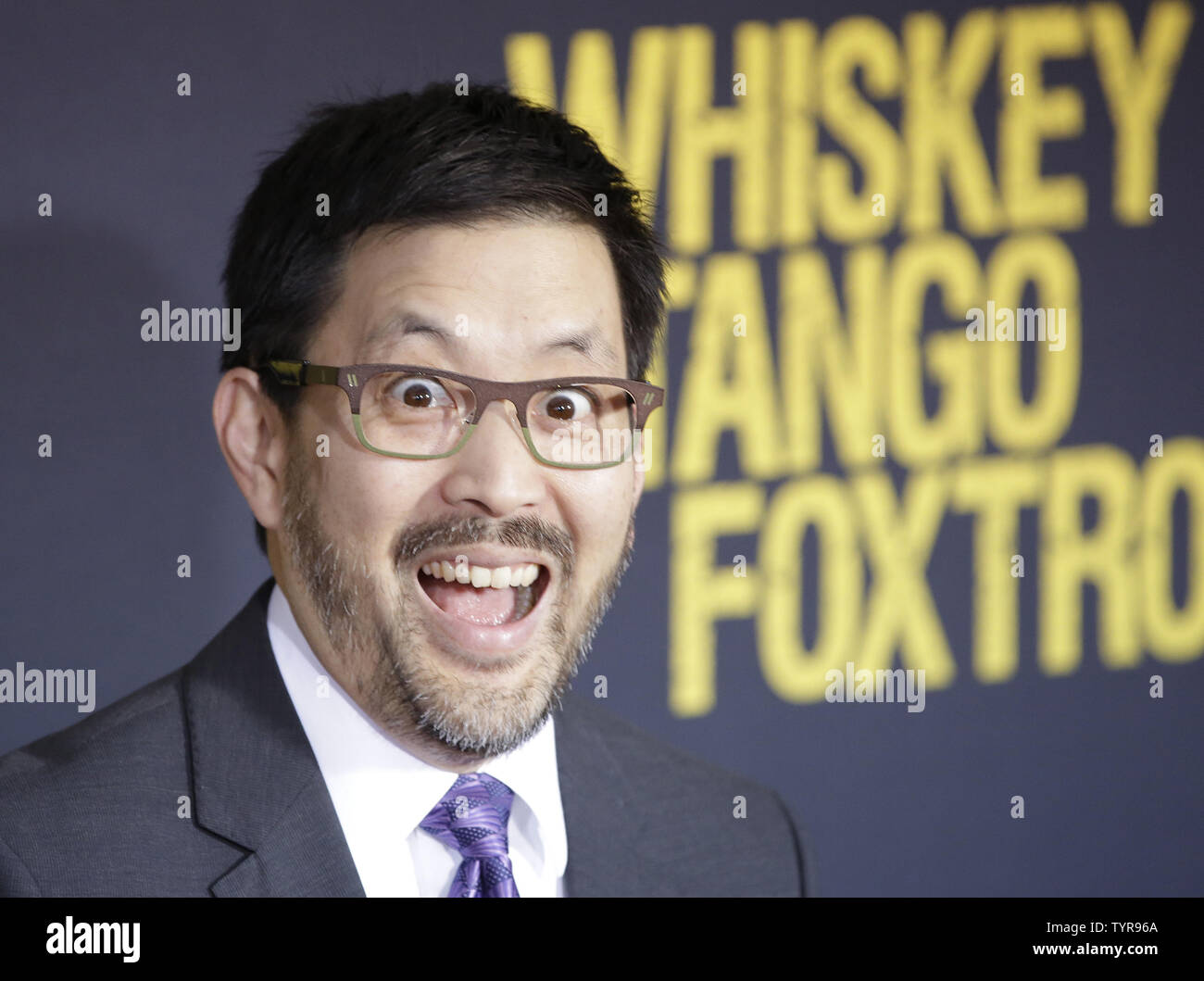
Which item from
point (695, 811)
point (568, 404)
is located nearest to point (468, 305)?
point (568, 404)

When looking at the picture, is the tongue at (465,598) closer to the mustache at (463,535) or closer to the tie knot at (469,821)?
the mustache at (463,535)

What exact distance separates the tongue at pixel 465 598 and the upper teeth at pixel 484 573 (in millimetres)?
11

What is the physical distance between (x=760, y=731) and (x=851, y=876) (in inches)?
10.8

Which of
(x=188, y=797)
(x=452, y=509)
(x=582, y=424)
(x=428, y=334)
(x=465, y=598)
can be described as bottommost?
(x=188, y=797)

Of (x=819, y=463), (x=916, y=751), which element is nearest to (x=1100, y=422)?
→ (x=819, y=463)

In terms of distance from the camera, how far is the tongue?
5.23ft

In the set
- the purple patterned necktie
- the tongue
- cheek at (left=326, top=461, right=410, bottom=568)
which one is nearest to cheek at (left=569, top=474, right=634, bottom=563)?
the tongue

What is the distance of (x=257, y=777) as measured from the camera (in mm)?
1538

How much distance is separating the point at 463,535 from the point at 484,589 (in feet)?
0.32

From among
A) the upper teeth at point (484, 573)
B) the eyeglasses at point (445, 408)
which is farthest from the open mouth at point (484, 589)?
the eyeglasses at point (445, 408)

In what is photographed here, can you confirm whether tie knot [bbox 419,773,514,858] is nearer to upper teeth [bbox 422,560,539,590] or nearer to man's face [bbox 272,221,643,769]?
man's face [bbox 272,221,643,769]

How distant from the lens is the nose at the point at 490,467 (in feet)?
5.02

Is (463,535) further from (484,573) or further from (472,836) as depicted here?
(472,836)
